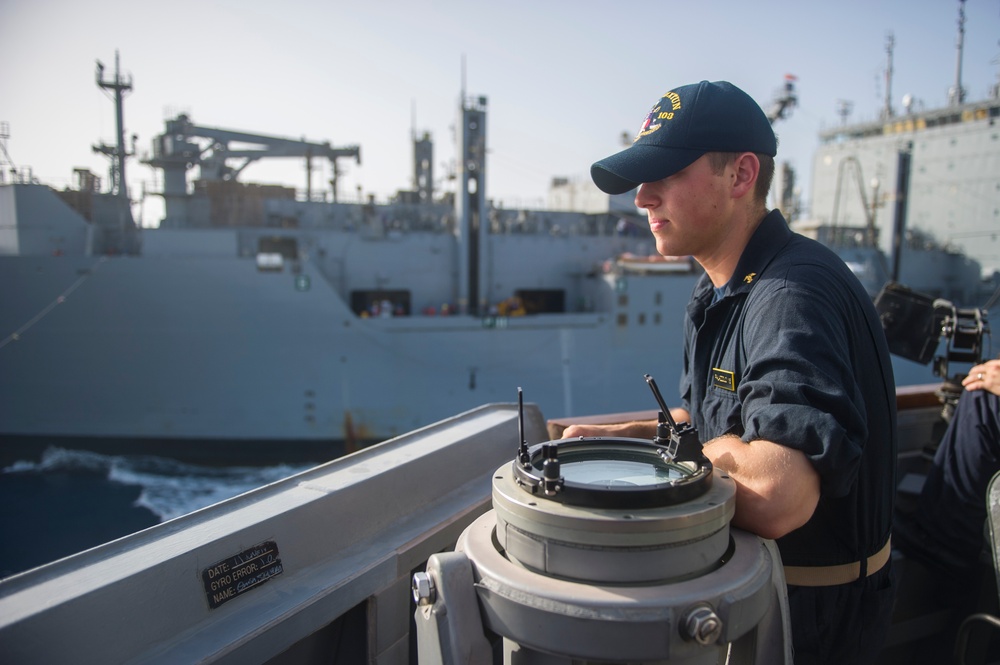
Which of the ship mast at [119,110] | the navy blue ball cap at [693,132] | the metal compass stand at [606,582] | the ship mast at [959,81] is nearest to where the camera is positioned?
the metal compass stand at [606,582]

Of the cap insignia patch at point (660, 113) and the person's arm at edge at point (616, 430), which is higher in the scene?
the cap insignia patch at point (660, 113)

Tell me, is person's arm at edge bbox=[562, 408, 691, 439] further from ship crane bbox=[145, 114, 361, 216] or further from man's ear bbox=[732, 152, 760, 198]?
ship crane bbox=[145, 114, 361, 216]

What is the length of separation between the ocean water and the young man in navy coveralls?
7907mm

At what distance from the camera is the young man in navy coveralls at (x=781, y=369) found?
100cm

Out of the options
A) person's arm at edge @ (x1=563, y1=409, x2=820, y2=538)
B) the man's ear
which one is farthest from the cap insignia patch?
person's arm at edge @ (x1=563, y1=409, x2=820, y2=538)

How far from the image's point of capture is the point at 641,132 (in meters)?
1.36

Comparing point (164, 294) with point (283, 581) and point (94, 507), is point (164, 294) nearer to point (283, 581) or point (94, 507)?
point (94, 507)

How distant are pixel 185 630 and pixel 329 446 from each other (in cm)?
1029

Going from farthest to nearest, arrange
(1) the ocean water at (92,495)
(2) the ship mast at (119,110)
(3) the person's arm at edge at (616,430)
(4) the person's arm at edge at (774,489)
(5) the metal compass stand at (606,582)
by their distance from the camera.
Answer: (2) the ship mast at (119,110) < (1) the ocean water at (92,495) < (3) the person's arm at edge at (616,430) < (4) the person's arm at edge at (774,489) < (5) the metal compass stand at (606,582)

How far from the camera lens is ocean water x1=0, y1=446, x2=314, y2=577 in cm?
819

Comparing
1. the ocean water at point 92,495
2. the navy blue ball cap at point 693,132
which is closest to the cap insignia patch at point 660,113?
the navy blue ball cap at point 693,132

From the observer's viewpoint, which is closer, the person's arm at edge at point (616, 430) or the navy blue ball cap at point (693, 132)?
the navy blue ball cap at point (693, 132)

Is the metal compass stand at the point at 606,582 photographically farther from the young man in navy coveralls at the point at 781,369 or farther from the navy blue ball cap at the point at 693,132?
the navy blue ball cap at the point at 693,132

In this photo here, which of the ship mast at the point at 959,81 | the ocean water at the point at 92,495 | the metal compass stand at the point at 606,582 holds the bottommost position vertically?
the ocean water at the point at 92,495
